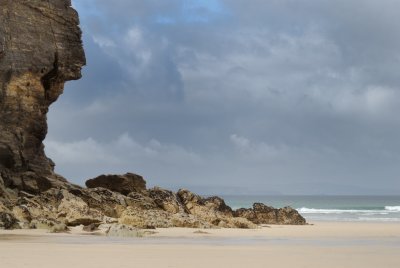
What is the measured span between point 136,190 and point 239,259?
22.7 m

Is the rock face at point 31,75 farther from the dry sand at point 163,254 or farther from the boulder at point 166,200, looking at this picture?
the dry sand at point 163,254

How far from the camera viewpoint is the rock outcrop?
97.5ft

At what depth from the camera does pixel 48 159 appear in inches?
1519

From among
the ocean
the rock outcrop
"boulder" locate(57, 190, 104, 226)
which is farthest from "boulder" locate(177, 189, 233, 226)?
the ocean

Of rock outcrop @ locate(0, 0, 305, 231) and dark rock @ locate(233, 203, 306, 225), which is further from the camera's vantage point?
dark rock @ locate(233, 203, 306, 225)

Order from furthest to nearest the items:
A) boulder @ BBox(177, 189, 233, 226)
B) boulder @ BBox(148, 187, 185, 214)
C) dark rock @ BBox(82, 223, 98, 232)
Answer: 1. boulder @ BBox(148, 187, 185, 214)
2. boulder @ BBox(177, 189, 233, 226)
3. dark rock @ BBox(82, 223, 98, 232)

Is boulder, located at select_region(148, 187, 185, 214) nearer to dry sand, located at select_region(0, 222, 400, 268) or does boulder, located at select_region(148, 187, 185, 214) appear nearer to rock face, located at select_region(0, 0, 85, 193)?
rock face, located at select_region(0, 0, 85, 193)

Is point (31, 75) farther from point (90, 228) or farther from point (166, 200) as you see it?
point (90, 228)

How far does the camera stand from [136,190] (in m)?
36.9

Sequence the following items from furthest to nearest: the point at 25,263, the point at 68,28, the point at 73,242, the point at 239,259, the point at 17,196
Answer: the point at 68,28
the point at 17,196
the point at 73,242
the point at 239,259
the point at 25,263

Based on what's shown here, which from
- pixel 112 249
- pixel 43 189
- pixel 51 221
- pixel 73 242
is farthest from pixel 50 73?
pixel 112 249

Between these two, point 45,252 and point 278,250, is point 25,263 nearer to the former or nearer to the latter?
point 45,252

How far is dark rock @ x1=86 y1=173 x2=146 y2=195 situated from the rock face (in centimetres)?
265

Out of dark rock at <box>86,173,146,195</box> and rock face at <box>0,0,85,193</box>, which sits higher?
rock face at <box>0,0,85,193</box>
